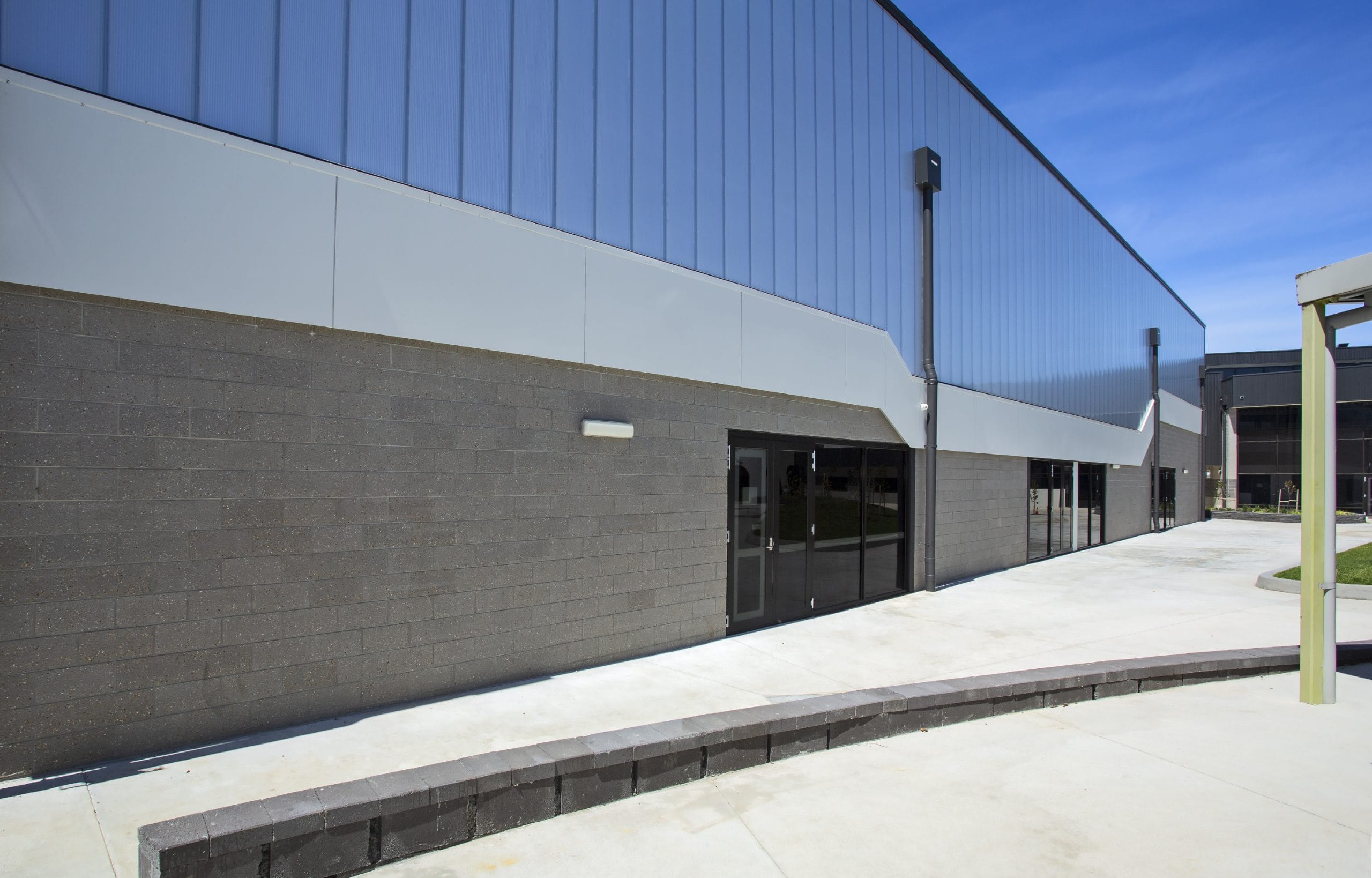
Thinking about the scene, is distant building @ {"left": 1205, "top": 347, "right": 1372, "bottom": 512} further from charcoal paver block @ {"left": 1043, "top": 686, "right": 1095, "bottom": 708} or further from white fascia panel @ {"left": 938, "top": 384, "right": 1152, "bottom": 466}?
charcoal paver block @ {"left": 1043, "top": 686, "right": 1095, "bottom": 708}

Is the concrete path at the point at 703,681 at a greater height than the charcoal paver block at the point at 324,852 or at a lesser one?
lesser

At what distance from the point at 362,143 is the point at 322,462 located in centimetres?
232

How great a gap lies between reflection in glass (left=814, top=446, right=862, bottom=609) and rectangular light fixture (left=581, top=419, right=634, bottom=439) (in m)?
3.54

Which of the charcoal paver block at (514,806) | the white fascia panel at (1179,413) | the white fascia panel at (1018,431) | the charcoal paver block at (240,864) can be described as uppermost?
the white fascia panel at (1179,413)

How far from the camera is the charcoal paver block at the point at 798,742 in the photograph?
491 cm

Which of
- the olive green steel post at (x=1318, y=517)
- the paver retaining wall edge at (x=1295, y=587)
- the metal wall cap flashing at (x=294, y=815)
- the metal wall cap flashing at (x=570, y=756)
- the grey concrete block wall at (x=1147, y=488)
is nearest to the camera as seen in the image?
the metal wall cap flashing at (x=294, y=815)

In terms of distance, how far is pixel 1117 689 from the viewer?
6.70 m

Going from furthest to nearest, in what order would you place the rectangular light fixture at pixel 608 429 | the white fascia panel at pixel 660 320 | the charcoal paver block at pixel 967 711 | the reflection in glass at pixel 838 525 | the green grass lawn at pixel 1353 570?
the green grass lawn at pixel 1353 570
the reflection in glass at pixel 838 525
the white fascia panel at pixel 660 320
the rectangular light fixture at pixel 608 429
the charcoal paver block at pixel 967 711

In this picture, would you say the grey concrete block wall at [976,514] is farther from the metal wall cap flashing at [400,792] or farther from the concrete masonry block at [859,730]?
the metal wall cap flashing at [400,792]

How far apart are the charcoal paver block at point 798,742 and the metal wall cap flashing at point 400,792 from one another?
7.02ft

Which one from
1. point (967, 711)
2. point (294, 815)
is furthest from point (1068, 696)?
point (294, 815)

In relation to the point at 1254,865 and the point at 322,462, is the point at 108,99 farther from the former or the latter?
the point at 1254,865

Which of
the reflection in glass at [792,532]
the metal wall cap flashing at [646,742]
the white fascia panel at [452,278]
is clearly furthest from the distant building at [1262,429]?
the metal wall cap flashing at [646,742]

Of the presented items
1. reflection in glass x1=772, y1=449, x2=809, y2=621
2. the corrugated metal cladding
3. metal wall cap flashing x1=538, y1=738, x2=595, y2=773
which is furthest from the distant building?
metal wall cap flashing x1=538, y1=738, x2=595, y2=773
